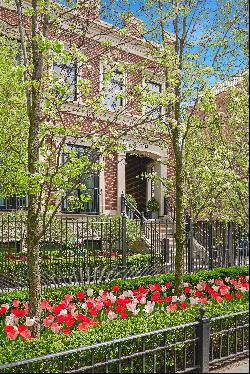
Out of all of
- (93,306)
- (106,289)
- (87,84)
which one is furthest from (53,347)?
(106,289)

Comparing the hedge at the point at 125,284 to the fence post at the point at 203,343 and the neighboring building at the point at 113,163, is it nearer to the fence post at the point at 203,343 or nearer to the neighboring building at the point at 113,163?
the fence post at the point at 203,343

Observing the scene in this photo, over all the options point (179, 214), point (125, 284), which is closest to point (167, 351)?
point (179, 214)

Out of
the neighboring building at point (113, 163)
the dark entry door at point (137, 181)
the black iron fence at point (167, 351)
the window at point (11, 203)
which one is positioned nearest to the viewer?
the black iron fence at point (167, 351)

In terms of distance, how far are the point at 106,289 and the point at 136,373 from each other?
5.29m

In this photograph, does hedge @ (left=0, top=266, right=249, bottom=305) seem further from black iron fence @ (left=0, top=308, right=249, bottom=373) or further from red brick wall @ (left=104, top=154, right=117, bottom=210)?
red brick wall @ (left=104, top=154, right=117, bottom=210)

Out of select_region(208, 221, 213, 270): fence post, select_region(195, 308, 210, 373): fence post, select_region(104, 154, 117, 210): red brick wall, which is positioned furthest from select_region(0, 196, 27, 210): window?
select_region(195, 308, 210, 373): fence post

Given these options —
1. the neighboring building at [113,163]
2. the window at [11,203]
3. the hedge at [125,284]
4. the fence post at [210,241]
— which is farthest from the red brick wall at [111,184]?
the hedge at [125,284]

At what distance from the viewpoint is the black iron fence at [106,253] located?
12.0m

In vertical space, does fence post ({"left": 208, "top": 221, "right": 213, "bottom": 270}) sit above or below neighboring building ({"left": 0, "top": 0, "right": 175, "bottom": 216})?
below

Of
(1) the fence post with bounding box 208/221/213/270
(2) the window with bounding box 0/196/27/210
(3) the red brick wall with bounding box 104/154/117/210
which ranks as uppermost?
(3) the red brick wall with bounding box 104/154/117/210

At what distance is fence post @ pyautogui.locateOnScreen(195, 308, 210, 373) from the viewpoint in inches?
251

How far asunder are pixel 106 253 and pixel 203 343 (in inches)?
334

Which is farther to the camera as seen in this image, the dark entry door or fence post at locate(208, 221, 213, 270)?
the dark entry door

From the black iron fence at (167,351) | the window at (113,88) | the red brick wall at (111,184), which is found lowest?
the black iron fence at (167,351)
